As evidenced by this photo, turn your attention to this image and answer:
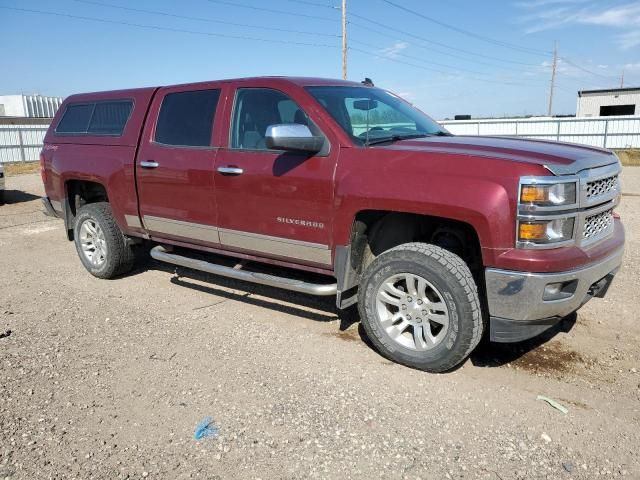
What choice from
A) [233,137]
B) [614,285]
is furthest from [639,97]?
[233,137]

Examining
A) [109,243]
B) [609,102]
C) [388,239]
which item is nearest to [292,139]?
[388,239]

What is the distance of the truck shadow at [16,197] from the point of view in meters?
12.9

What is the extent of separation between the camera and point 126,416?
3.21m

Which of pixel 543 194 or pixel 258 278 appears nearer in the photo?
pixel 543 194

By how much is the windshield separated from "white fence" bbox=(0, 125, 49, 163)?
21.9m

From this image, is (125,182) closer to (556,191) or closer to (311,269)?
(311,269)

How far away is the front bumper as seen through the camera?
3156 millimetres

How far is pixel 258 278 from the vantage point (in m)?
4.41

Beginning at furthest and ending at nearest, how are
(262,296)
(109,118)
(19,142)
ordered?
(19,142) < (109,118) < (262,296)

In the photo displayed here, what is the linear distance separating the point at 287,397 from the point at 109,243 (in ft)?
11.0

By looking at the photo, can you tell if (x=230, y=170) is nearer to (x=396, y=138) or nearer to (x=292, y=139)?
(x=292, y=139)

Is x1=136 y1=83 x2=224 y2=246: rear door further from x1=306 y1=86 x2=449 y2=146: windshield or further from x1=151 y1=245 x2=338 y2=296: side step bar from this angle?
x1=306 y1=86 x2=449 y2=146: windshield

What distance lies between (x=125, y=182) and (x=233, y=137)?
5.04 ft

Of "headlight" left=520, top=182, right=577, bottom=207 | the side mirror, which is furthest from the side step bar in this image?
"headlight" left=520, top=182, right=577, bottom=207
